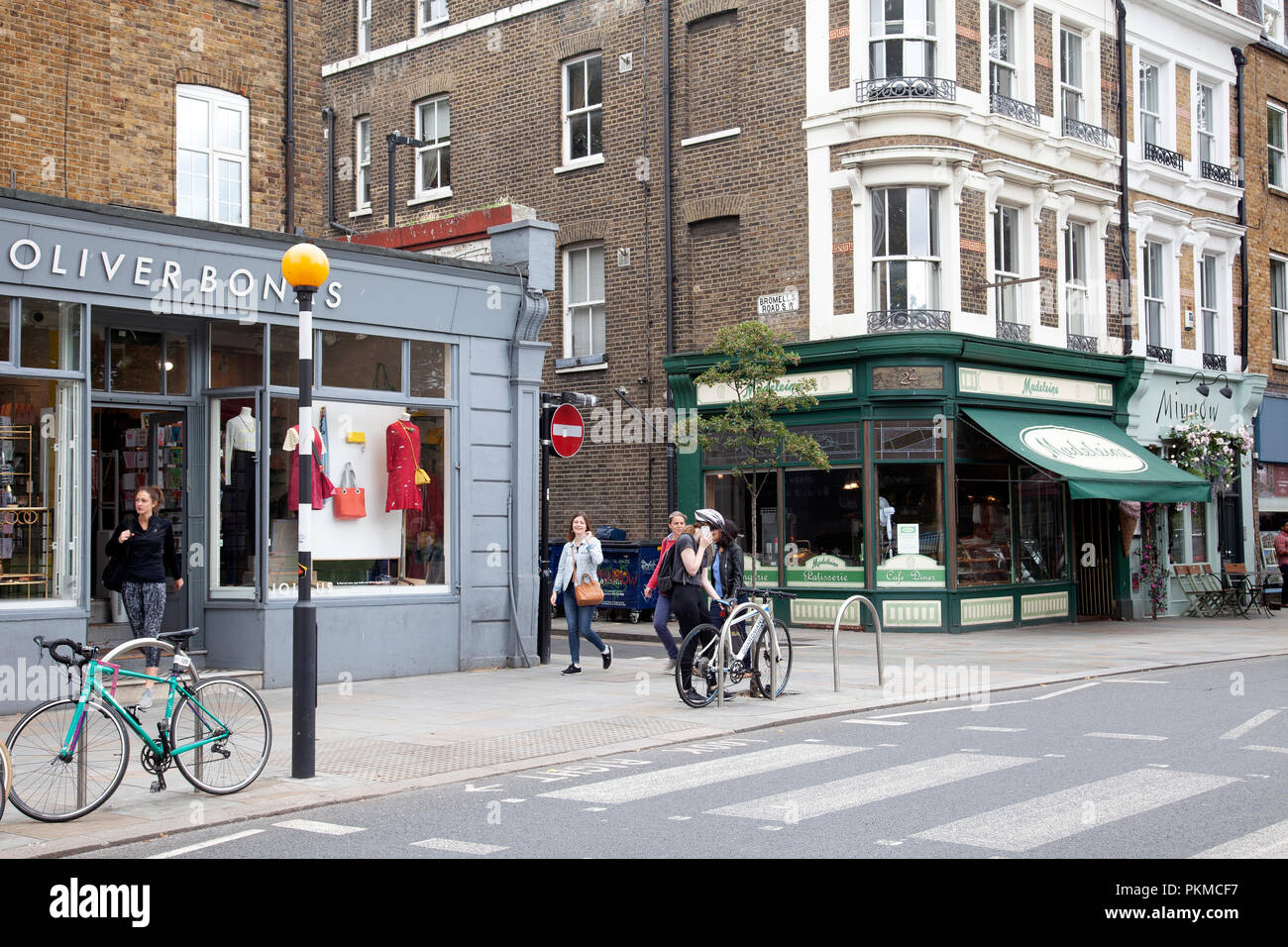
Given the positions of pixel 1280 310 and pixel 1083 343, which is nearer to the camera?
pixel 1083 343

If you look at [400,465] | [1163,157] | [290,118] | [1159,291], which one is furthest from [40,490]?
[1163,157]

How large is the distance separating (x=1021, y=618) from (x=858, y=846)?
665 inches

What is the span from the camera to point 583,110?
25.4 metres

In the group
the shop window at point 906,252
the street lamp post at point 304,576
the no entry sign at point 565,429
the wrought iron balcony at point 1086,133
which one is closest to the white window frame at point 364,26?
the shop window at point 906,252

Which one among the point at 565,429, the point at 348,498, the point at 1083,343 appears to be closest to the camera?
the point at 348,498

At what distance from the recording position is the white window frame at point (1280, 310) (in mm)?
30234

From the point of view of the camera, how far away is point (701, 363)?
23.2m

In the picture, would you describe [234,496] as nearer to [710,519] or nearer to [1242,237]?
[710,519]

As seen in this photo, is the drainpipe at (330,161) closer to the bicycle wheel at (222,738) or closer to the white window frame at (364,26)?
the white window frame at (364,26)

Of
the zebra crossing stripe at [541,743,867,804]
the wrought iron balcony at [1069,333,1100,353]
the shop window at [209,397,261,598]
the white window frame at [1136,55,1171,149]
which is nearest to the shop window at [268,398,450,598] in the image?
the shop window at [209,397,261,598]

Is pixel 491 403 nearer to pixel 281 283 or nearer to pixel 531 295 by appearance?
pixel 531 295

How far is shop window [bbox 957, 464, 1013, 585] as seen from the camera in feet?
70.9

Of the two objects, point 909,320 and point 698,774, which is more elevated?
point 909,320

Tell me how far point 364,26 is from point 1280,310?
21731 millimetres
